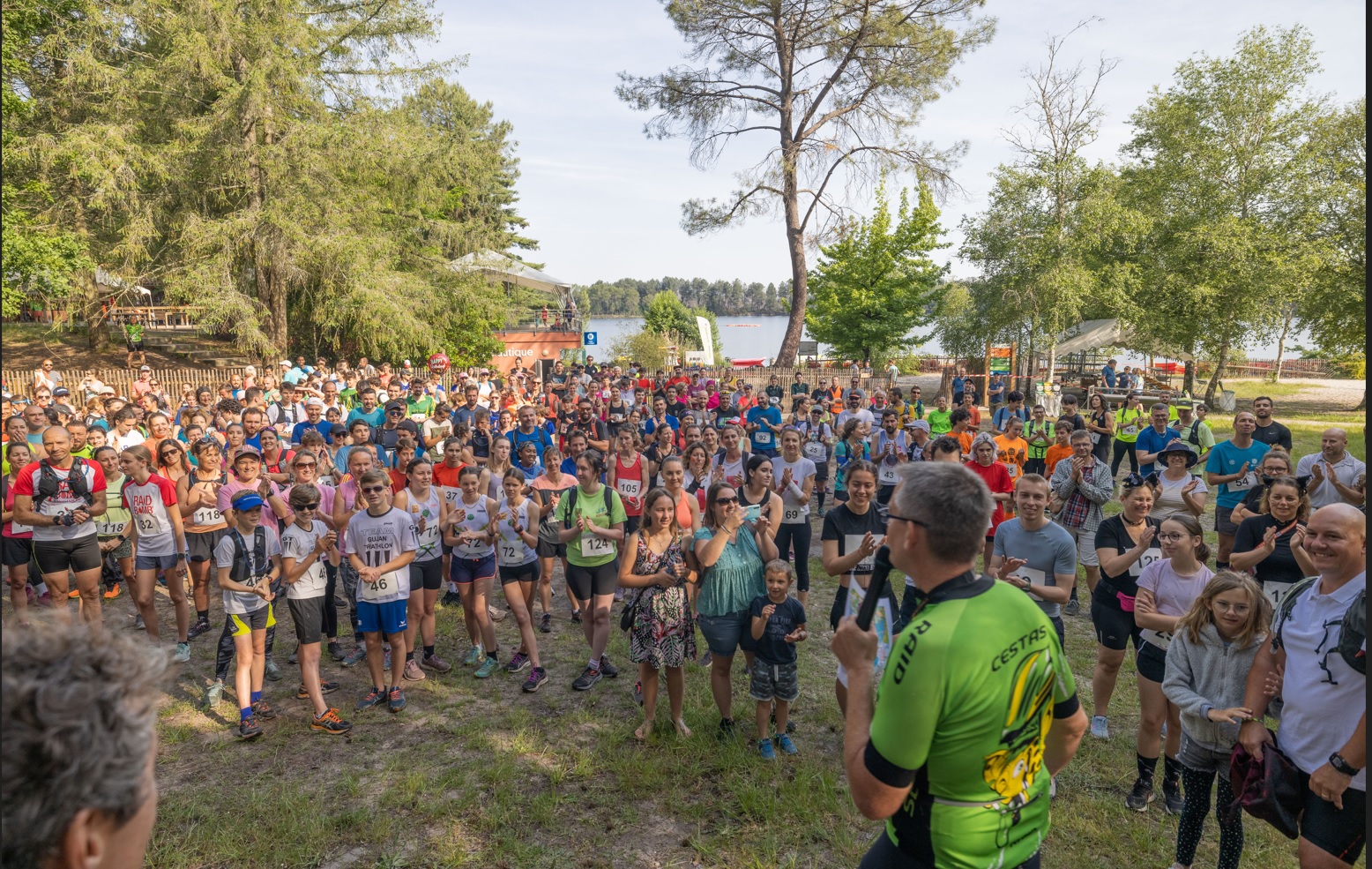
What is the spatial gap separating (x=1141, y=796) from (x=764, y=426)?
708cm

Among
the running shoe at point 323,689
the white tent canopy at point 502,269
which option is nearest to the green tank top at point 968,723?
the running shoe at point 323,689

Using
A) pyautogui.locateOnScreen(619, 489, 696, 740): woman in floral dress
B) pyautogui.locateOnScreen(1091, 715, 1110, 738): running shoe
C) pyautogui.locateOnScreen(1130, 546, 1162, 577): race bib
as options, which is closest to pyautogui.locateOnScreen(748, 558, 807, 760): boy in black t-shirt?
pyautogui.locateOnScreen(619, 489, 696, 740): woman in floral dress

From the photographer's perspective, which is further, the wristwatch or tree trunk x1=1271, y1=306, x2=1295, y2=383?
tree trunk x1=1271, y1=306, x2=1295, y2=383

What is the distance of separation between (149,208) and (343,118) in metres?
5.81

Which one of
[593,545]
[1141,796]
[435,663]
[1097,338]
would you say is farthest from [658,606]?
[1097,338]

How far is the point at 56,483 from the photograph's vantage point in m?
6.14

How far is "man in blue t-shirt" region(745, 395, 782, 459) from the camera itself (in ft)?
35.4

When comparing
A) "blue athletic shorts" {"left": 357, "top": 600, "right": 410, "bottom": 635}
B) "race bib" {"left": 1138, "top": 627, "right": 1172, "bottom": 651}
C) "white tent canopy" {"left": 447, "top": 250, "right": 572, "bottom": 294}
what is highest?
"white tent canopy" {"left": 447, "top": 250, "right": 572, "bottom": 294}

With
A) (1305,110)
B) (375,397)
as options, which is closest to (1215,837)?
(375,397)

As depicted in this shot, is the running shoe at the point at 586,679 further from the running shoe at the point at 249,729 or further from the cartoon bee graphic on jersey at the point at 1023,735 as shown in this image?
the cartoon bee graphic on jersey at the point at 1023,735

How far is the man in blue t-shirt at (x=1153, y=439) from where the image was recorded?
30.1 feet

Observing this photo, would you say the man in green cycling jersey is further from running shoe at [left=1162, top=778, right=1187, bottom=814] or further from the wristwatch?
running shoe at [left=1162, top=778, right=1187, bottom=814]

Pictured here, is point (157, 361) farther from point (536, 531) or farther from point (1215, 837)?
→ point (1215, 837)

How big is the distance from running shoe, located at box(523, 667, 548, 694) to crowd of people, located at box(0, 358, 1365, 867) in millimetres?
35
